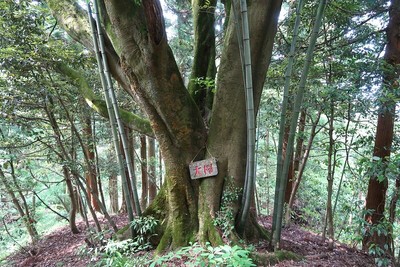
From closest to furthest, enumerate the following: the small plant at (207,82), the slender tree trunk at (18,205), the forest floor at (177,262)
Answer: the forest floor at (177,262)
the small plant at (207,82)
the slender tree trunk at (18,205)

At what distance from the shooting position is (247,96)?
7.59ft

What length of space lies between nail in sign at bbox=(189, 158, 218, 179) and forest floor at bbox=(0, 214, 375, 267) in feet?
3.02

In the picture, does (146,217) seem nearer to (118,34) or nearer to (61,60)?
(118,34)

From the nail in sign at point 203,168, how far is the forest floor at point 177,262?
3.02 ft

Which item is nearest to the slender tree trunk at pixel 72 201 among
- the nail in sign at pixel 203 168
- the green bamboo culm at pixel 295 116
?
the nail in sign at pixel 203 168

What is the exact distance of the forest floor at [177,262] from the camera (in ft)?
10.6

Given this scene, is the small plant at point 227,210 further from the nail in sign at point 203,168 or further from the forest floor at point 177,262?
the forest floor at point 177,262

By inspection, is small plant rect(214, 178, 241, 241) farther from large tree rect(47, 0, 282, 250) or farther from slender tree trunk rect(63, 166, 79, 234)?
slender tree trunk rect(63, 166, 79, 234)

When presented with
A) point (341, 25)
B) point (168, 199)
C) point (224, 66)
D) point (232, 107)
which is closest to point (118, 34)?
point (224, 66)

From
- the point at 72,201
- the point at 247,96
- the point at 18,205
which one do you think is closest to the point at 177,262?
the point at 247,96

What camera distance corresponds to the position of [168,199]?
3.43 m

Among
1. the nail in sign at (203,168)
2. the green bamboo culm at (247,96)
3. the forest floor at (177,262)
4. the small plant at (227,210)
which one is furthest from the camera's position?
the forest floor at (177,262)

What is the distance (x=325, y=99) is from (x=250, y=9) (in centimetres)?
144

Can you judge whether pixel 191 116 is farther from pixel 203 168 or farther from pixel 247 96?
pixel 247 96
